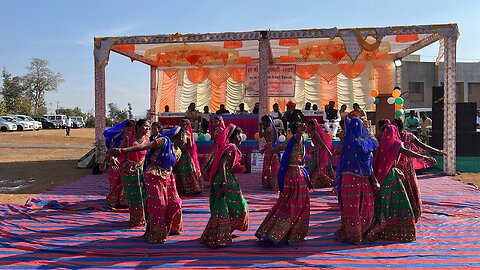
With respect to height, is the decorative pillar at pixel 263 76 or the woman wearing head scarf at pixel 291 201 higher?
the decorative pillar at pixel 263 76

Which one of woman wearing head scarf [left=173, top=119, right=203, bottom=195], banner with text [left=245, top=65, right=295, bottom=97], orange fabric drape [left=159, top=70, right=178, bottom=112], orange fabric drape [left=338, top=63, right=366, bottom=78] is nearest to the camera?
woman wearing head scarf [left=173, top=119, right=203, bottom=195]

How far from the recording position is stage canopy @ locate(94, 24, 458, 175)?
12227mm

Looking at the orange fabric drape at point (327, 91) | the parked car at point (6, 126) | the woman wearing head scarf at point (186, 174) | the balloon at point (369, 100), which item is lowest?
the woman wearing head scarf at point (186, 174)

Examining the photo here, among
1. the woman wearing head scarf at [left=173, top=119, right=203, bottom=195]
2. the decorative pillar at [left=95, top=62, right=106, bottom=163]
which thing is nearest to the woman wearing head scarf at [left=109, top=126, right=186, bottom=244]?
the woman wearing head scarf at [left=173, top=119, right=203, bottom=195]

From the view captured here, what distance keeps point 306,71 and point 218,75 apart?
3.46m

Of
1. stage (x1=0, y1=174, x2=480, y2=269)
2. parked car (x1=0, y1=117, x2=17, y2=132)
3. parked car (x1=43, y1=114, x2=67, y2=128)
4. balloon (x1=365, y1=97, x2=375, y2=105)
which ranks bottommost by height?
stage (x1=0, y1=174, x2=480, y2=269)

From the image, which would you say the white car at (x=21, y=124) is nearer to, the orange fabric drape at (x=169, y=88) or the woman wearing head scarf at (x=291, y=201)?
the orange fabric drape at (x=169, y=88)

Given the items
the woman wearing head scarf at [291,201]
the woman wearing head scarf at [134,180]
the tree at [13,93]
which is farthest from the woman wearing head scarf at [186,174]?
the tree at [13,93]

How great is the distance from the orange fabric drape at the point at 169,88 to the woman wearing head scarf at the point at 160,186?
13.1 m

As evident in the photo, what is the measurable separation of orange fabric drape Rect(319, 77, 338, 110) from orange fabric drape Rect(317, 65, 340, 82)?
0.26 meters

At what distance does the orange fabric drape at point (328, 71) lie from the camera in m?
17.4

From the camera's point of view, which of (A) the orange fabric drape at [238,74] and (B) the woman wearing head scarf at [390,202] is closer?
(B) the woman wearing head scarf at [390,202]

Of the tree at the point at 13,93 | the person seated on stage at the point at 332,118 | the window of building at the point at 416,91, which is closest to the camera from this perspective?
the person seated on stage at the point at 332,118

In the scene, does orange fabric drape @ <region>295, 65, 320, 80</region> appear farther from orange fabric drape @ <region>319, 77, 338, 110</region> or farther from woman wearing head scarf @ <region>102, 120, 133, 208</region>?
woman wearing head scarf @ <region>102, 120, 133, 208</region>
